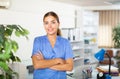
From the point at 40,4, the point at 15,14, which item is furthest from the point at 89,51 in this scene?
the point at 15,14

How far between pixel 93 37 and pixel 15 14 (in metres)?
4.14

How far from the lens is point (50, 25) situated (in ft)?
6.89

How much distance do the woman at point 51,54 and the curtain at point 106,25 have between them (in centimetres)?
721

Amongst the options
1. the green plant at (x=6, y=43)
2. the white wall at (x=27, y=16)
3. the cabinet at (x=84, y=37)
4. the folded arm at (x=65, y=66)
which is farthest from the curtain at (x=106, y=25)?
the green plant at (x=6, y=43)

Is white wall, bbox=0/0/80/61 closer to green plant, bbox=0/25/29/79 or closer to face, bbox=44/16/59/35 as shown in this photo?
face, bbox=44/16/59/35

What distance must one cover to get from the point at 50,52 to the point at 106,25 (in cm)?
739

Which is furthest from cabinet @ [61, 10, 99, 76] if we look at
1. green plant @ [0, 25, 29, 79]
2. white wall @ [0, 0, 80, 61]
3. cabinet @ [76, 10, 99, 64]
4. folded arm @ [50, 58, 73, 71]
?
green plant @ [0, 25, 29, 79]

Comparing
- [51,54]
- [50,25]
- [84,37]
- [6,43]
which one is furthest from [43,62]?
[84,37]

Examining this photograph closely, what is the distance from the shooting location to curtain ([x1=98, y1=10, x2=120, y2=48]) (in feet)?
29.5

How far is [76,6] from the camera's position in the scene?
7535 millimetres

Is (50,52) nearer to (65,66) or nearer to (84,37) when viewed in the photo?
(65,66)

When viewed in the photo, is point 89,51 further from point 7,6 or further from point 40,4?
point 7,6

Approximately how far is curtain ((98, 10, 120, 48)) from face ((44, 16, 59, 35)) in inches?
285

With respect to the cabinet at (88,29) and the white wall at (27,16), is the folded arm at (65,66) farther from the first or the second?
the cabinet at (88,29)
